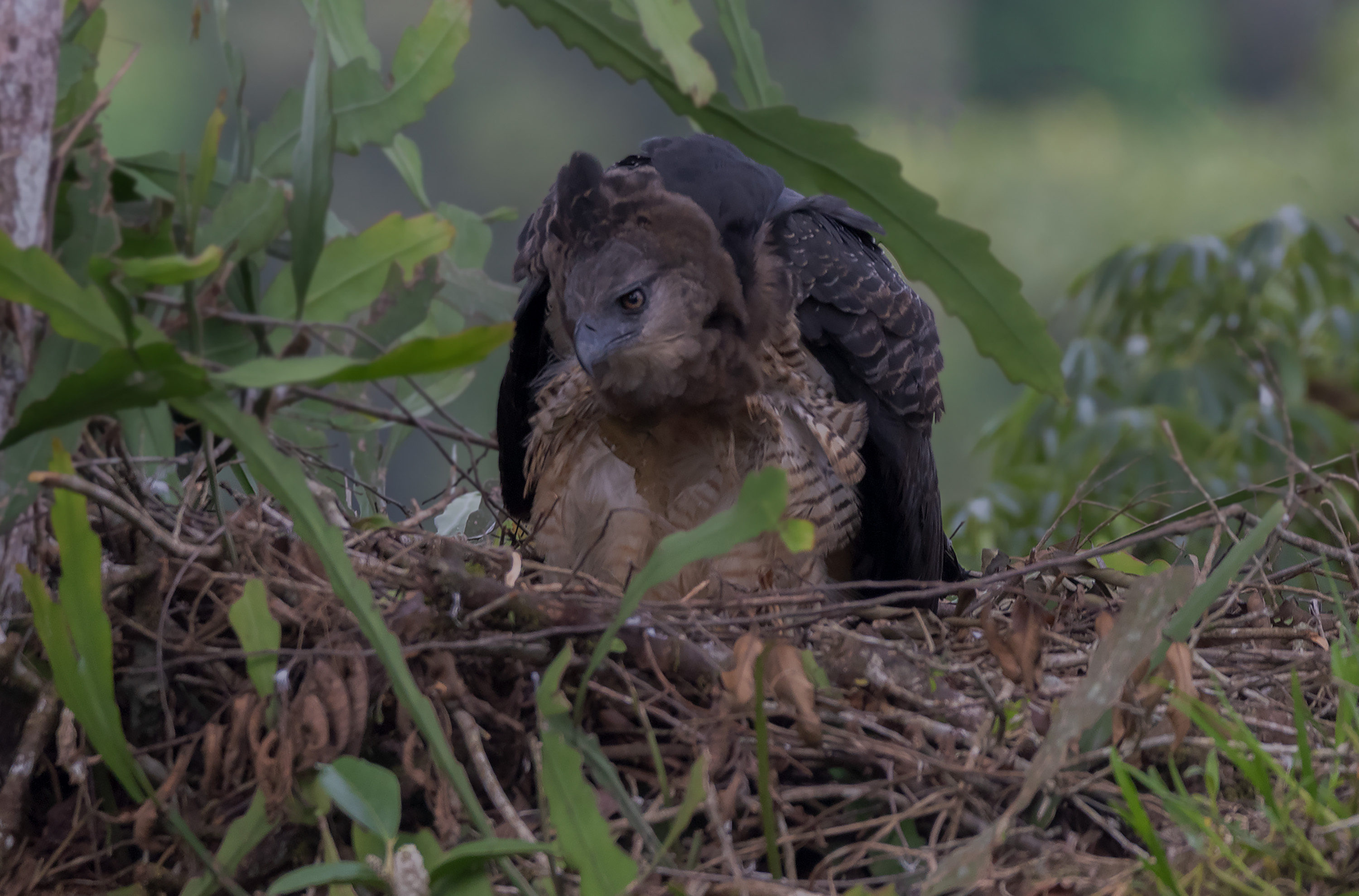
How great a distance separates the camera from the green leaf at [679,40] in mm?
1215

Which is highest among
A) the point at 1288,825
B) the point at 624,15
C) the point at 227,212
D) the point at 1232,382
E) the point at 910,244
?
the point at 624,15

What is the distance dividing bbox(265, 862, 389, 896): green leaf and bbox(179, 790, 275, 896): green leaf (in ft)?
0.16

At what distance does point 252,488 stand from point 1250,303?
2558mm

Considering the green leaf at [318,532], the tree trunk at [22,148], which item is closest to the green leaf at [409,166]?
the tree trunk at [22,148]

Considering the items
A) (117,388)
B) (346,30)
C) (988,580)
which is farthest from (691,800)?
(346,30)

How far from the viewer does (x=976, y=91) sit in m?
12.4

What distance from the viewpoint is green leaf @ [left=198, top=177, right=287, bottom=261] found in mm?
1036

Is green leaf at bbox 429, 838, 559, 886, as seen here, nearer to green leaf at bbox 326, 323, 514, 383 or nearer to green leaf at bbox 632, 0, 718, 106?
green leaf at bbox 326, 323, 514, 383

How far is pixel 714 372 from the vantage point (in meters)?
1.68

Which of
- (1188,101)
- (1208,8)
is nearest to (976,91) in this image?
(1188,101)

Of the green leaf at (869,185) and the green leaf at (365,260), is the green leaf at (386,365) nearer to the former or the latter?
the green leaf at (365,260)

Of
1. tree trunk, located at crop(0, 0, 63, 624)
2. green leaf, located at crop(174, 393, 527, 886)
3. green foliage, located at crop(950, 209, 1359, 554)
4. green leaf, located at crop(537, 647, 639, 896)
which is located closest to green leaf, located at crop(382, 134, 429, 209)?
tree trunk, located at crop(0, 0, 63, 624)

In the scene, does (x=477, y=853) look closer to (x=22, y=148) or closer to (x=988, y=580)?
(x=988, y=580)

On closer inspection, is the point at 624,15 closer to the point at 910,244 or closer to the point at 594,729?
the point at 910,244
